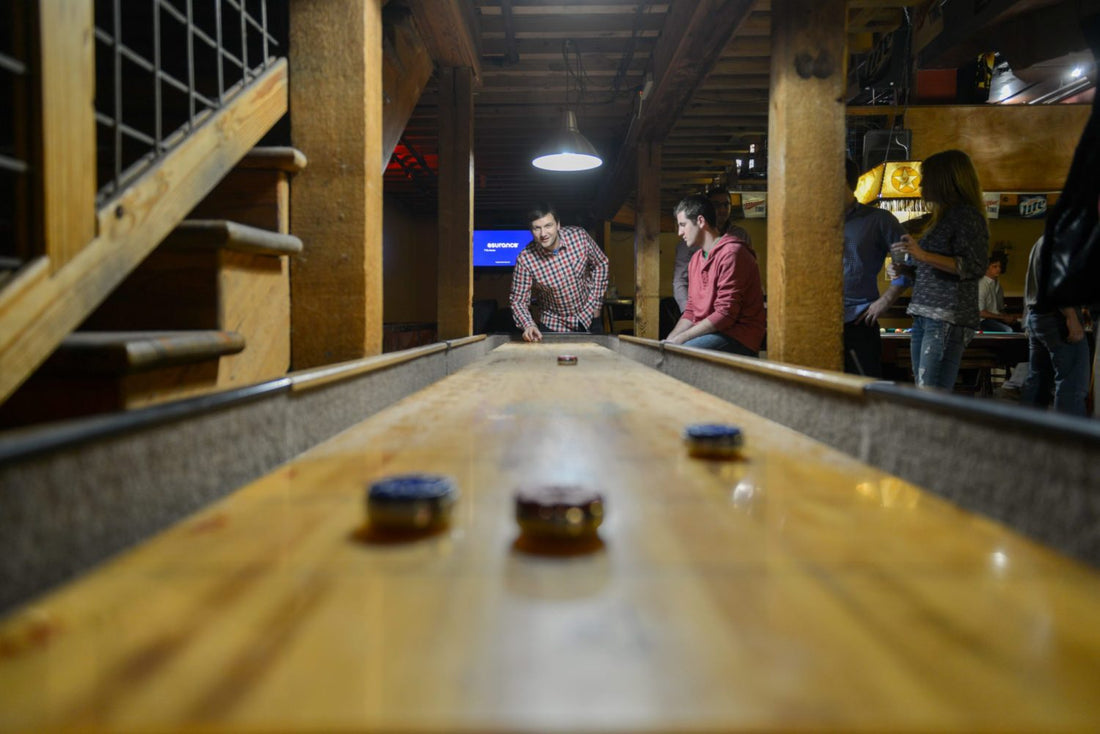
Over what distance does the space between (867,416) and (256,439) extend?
116 centimetres

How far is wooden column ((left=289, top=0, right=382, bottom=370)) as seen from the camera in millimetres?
2568

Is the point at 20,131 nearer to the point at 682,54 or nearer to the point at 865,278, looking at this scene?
the point at 865,278

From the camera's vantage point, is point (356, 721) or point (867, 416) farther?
point (867, 416)

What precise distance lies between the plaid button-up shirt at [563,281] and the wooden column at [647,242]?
2.53ft

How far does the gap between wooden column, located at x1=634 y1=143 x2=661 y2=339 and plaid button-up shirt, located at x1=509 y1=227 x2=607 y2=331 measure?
77 cm

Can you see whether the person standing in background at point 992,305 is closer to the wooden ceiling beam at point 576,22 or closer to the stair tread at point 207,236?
the wooden ceiling beam at point 576,22

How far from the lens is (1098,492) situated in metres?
0.76

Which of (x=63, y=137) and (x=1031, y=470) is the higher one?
(x=63, y=137)

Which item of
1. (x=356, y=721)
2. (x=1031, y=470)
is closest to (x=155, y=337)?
(x=356, y=721)

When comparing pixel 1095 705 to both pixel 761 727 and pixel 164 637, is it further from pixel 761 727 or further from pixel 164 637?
pixel 164 637

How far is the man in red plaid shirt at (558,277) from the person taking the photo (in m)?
6.36

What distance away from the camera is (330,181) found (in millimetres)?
2588

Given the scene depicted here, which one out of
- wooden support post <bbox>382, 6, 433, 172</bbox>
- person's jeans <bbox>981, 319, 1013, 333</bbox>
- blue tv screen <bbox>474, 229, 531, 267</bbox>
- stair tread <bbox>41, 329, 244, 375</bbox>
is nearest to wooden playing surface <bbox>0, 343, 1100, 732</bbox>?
stair tread <bbox>41, 329, 244, 375</bbox>

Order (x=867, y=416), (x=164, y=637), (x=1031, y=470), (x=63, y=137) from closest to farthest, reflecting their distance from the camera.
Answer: (x=164, y=637), (x=1031, y=470), (x=867, y=416), (x=63, y=137)
